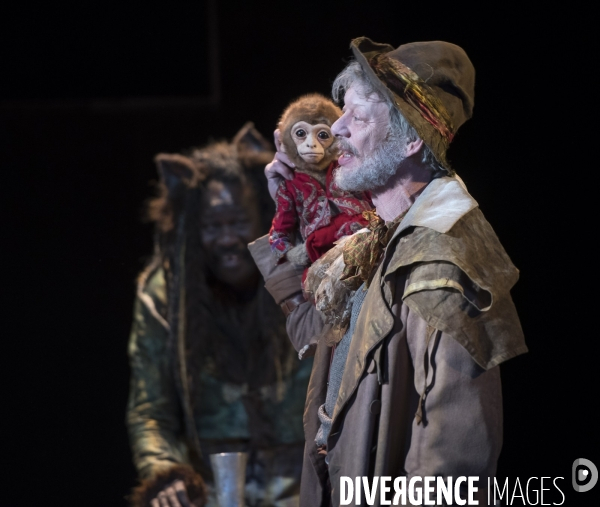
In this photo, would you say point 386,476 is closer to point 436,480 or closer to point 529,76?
point 436,480

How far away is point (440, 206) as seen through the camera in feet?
5.16

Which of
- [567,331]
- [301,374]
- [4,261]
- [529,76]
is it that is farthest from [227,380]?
[529,76]

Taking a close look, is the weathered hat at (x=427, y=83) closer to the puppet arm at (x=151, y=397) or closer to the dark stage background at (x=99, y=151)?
the dark stage background at (x=99, y=151)

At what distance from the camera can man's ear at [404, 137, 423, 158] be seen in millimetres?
1661

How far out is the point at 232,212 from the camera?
13.3 ft

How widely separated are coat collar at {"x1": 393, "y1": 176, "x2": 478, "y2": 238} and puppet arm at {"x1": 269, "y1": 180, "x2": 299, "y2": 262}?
0.60m

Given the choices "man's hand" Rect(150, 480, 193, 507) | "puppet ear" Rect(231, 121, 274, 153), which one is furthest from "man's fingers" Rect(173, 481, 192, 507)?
"puppet ear" Rect(231, 121, 274, 153)

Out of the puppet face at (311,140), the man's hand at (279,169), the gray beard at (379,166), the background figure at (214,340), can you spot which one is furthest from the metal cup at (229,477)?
the gray beard at (379,166)

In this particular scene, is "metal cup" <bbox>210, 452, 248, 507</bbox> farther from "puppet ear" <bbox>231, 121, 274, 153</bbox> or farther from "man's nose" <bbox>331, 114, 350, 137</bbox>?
"puppet ear" <bbox>231, 121, 274, 153</bbox>

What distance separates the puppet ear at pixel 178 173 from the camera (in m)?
4.11

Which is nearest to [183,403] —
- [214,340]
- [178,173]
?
[214,340]

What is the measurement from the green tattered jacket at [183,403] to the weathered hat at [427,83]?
95.7 inches

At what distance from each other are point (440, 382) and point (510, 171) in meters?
1.72

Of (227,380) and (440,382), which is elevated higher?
(227,380)
